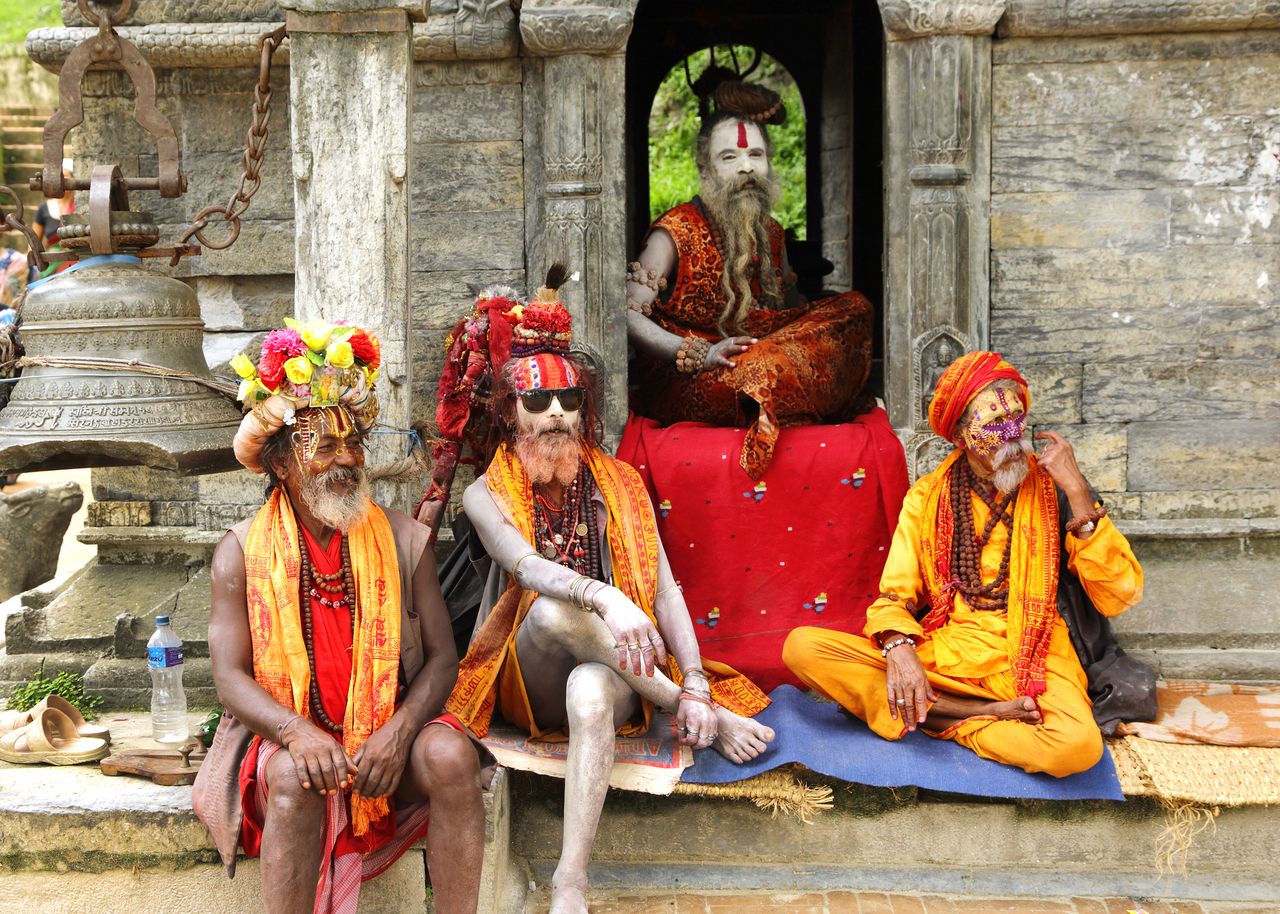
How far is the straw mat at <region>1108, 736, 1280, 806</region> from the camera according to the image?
412 centimetres

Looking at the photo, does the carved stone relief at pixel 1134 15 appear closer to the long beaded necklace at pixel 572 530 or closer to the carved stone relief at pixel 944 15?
the carved stone relief at pixel 944 15

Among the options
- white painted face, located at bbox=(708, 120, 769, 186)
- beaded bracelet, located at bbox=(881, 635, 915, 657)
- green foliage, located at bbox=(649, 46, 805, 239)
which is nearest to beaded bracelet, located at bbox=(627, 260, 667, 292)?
white painted face, located at bbox=(708, 120, 769, 186)

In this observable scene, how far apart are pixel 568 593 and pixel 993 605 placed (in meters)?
1.48

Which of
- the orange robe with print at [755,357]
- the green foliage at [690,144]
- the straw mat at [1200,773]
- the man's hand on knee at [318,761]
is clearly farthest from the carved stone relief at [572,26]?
the green foliage at [690,144]

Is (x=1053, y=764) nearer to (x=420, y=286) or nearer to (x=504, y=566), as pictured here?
(x=504, y=566)

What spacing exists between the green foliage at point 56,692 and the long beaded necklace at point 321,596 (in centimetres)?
169

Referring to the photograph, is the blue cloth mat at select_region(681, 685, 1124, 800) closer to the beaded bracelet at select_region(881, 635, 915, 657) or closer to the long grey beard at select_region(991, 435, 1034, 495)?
the beaded bracelet at select_region(881, 635, 915, 657)

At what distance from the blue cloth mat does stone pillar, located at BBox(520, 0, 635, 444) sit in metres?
1.59

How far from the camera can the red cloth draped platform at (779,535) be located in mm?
5066

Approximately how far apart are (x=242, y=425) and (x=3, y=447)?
0.63m

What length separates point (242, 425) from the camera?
3568 mm

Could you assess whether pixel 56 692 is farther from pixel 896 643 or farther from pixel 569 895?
pixel 896 643

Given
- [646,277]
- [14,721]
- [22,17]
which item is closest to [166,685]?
[14,721]

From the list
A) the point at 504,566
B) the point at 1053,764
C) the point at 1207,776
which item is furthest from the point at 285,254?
the point at 1207,776
